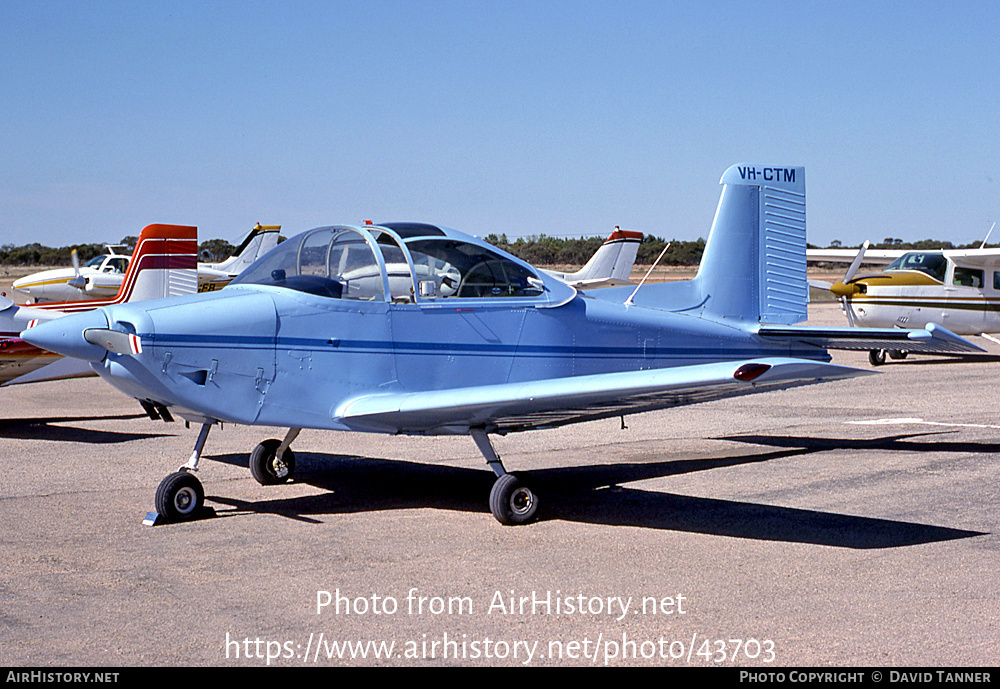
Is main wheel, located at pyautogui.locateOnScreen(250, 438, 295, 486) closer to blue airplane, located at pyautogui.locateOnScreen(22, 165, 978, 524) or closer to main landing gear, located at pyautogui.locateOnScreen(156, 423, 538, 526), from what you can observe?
blue airplane, located at pyautogui.locateOnScreen(22, 165, 978, 524)

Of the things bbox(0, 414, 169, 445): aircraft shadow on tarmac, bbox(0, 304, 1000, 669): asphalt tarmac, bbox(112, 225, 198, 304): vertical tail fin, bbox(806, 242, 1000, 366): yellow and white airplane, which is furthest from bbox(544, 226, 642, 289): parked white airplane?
bbox(0, 304, 1000, 669): asphalt tarmac

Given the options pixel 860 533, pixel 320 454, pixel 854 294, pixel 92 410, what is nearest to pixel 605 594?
pixel 860 533

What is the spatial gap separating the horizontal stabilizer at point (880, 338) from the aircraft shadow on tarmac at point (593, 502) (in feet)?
4.09

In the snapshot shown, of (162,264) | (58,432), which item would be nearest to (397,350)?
(58,432)

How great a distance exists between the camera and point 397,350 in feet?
22.3

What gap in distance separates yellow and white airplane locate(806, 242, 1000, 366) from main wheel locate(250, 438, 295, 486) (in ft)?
52.3

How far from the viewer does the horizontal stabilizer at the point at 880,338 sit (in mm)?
6500

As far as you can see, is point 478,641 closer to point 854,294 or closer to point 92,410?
point 92,410

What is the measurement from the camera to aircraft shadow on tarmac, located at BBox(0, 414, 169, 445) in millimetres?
10781

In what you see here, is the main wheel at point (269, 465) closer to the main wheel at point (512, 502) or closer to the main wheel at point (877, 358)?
the main wheel at point (512, 502)

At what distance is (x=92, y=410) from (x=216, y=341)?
8.26m

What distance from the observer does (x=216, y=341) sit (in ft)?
20.7

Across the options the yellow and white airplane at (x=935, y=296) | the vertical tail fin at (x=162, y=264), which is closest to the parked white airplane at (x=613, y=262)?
the yellow and white airplane at (x=935, y=296)

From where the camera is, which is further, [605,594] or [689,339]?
[689,339]
